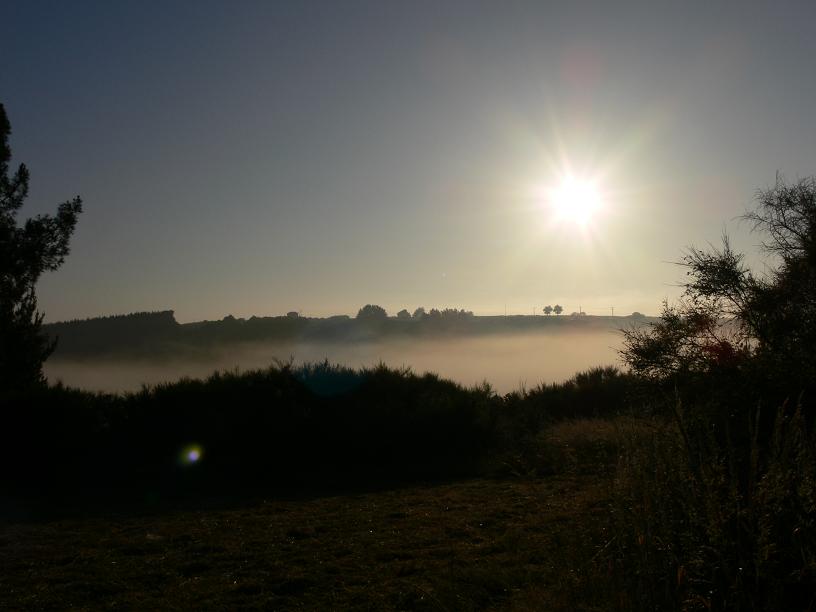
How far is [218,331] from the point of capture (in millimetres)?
83625

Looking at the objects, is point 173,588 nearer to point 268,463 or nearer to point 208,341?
point 268,463

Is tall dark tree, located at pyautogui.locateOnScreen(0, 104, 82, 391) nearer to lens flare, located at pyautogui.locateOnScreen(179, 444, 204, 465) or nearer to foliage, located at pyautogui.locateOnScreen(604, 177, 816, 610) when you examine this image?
lens flare, located at pyautogui.locateOnScreen(179, 444, 204, 465)

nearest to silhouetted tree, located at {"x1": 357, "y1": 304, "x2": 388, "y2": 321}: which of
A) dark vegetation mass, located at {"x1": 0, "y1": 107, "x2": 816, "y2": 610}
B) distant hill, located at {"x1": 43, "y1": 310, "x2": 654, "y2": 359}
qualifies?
distant hill, located at {"x1": 43, "y1": 310, "x2": 654, "y2": 359}

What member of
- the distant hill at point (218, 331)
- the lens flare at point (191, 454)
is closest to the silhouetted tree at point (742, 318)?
the lens flare at point (191, 454)

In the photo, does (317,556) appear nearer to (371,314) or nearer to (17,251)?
(17,251)

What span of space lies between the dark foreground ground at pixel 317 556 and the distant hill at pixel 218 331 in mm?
55706

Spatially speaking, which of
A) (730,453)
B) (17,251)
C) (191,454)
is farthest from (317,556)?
(17,251)

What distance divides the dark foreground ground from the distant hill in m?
55.7

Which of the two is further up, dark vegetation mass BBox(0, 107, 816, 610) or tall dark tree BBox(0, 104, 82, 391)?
tall dark tree BBox(0, 104, 82, 391)

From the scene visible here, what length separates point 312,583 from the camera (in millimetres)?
5980

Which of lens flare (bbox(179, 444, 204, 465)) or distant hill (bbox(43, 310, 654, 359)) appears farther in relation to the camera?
distant hill (bbox(43, 310, 654, 359))

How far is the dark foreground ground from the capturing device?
215 inches

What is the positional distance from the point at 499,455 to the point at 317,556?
26.9ft

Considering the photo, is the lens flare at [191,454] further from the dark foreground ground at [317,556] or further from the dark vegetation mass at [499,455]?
the dark foreground ground at [317,556]
